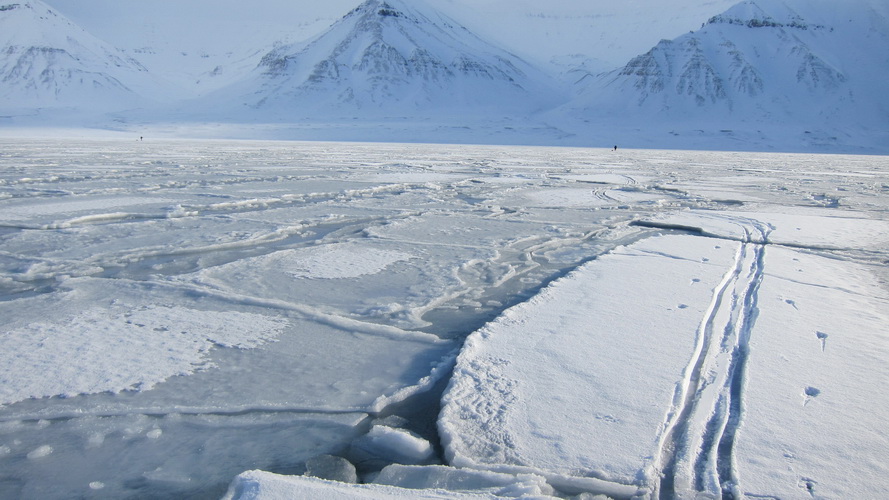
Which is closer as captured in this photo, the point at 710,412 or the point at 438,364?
the point at 710,412

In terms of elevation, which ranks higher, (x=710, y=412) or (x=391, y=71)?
(x=391, y=71)

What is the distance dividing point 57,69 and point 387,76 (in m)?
73.5

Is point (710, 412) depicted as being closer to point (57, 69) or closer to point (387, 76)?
point (387, 76)

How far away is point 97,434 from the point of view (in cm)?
205

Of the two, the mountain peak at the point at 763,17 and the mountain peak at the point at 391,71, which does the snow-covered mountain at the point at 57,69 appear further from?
the mountain peak at the point at 763,17

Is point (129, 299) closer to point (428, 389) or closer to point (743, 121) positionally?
point (428, 389)

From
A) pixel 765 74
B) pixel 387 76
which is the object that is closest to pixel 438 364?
pixel 765 74

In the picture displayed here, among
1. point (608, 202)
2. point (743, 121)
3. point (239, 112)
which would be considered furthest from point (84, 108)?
point (608, 202)

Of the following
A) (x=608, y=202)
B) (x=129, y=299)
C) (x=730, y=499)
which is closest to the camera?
(x=730, y=499)

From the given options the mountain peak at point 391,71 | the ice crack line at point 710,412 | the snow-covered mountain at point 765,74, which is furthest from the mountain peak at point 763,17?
the ice crack line at point 710,412

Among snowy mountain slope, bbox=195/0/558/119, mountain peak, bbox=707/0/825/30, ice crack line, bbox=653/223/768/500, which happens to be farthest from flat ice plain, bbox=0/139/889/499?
mountain peak, bbox=707/0/825/30

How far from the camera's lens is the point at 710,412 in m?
2.18

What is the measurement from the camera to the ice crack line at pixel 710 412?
1777 millimetres

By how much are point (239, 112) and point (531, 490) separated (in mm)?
92845
